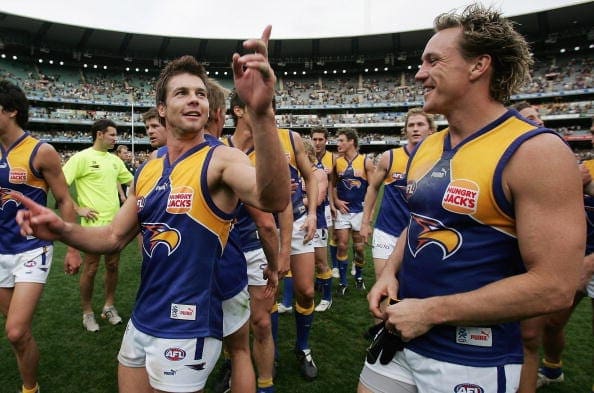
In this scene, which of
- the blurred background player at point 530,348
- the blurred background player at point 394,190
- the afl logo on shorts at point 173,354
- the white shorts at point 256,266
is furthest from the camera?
the blurred background player at point 394,190

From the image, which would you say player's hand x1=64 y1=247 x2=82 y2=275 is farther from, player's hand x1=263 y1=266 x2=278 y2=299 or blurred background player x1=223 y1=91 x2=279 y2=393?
player's hand x1=263 y1=266 x2=278 y2=299

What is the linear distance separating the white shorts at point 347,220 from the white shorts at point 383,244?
2.60 meters

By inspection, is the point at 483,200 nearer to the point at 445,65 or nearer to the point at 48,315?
the point at 445,65

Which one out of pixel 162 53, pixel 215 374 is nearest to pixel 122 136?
pixel 162 53

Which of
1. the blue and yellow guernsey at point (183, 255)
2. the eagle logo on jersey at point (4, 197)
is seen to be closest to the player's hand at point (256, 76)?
the blue and yellow guernsey at point (183, 255)

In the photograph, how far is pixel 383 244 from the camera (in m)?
4.56

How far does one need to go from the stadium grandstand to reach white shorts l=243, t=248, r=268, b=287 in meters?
38.8

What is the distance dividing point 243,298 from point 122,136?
1879 inches

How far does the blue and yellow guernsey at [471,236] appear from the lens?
5.04ft

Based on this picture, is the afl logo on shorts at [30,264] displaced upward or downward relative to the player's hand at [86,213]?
downward

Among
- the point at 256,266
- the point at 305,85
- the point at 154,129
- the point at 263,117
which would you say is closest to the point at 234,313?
the point at 256,266

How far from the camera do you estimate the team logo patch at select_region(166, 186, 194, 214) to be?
6.63 ft

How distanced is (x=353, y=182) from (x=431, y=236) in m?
5.79

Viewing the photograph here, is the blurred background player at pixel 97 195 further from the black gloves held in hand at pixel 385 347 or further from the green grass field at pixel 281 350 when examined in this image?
the black gloves held in hand at pixel 385 347
